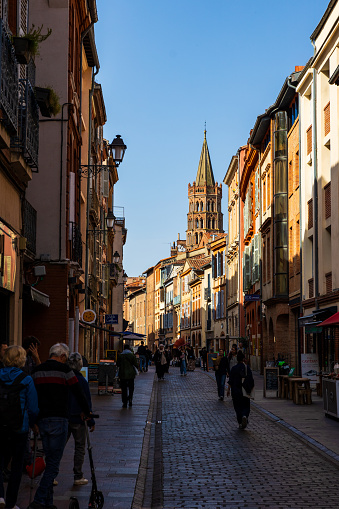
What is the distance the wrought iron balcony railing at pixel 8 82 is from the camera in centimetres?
1115

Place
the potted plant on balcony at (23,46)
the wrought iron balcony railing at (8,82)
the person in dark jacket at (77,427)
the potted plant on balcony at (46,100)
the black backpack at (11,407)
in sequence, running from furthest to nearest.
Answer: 1. the potted plant on balcony at (46,100)
2. the potted plant on balcony at (23,46)
3. the wrought iron balcony railing at (8,82)
4. the person in dark jacket at (77,427)
5. the black backpack at (11,407)

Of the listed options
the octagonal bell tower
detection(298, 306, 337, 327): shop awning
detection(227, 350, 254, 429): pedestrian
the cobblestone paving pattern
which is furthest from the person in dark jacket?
the octagonal bell tower

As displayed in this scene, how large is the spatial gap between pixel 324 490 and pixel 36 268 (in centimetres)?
1208

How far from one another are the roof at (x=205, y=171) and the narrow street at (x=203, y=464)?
534 feet

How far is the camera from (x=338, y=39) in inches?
1013

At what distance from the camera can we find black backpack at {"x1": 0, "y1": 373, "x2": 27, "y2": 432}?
23.8ft

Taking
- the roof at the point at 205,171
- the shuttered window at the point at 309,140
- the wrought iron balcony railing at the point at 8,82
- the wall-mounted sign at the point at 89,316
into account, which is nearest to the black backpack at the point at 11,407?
the wrought iron balcony railing at the point at 8,82

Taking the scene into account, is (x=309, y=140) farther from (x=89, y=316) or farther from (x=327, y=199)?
(x=89, y=316)

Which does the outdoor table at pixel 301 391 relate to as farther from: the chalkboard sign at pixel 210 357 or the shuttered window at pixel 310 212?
the chalkboard sign at pixel 210 357

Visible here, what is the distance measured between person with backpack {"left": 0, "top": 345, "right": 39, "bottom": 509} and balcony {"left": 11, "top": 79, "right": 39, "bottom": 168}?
255 inches

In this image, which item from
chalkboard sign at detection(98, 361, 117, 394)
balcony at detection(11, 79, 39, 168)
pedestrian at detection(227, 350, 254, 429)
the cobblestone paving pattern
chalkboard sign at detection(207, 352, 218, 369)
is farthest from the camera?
chalkboard sign at detection(207, 352, 218, 369)

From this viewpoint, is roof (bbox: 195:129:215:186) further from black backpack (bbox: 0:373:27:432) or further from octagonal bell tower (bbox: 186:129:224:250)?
black backpack (bbox: 0:373:27:432)

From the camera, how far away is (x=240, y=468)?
36.4ft

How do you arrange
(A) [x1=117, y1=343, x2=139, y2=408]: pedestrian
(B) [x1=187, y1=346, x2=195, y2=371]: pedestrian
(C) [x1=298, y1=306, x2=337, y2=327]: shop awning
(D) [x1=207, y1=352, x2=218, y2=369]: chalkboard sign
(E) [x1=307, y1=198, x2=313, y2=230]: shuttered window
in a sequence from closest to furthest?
(A) [x1=117, y1=343, x2=139, y2=408]: pedestrian < (C) [x1=298, y1=306, x2=337, y2=327]: shop awning < (E) [x1=307, y1=198, x2=313, y2=230]: shuttered window < (D) [x1=207, y1=352, x2=218, y2=369]: chalkboard sign < (B) [x1=187, y1=346, x2=195, y2=371]: pedestrian
